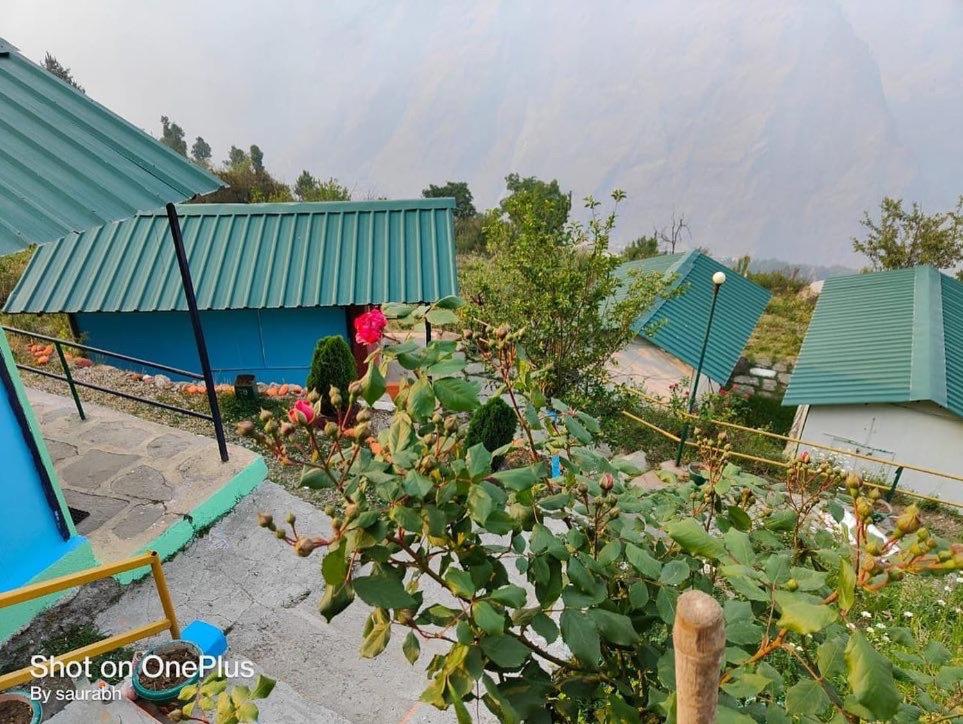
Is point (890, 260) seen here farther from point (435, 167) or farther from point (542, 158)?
point (435, 167)

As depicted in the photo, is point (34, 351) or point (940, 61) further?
point (940, 61)

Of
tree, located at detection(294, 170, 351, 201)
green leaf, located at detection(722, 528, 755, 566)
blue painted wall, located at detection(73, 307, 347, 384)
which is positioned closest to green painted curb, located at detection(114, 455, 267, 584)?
green leaf, located at detection(722, 528, 755, 566)

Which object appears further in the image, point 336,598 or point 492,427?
point 492,427

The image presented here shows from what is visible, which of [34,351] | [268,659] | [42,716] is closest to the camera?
[42,716]

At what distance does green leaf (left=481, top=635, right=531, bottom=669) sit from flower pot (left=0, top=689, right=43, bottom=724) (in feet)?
8.96

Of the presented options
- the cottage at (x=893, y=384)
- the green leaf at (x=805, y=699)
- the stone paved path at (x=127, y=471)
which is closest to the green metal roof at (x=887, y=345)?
the cottage at (x=893, y=384)

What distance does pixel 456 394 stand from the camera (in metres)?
1.07

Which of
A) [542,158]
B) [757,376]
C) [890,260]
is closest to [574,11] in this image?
[542,158]

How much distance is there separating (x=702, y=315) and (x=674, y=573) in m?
11.9

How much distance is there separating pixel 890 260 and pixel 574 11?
4198 inches

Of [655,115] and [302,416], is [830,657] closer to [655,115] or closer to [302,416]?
[302,416]

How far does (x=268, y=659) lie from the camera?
128 inches

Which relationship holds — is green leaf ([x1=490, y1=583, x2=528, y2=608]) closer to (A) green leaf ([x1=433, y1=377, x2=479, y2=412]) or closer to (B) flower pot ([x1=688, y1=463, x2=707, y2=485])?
(A) green leaf ([x1=433, y1=377, x2=479, y2=412])

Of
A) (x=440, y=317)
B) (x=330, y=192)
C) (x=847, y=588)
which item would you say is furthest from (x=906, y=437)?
(x=330, y=192)
